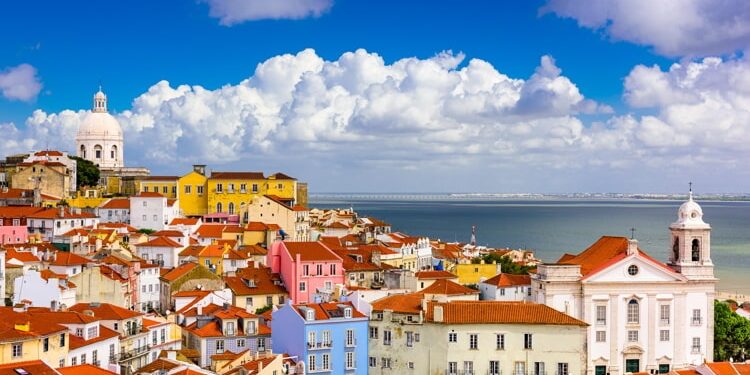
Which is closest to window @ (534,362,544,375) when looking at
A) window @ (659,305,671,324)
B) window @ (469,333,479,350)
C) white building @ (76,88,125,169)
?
window @ (469,333,479,350)

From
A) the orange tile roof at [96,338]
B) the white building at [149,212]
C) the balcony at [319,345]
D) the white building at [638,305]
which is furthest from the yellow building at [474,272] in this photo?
the orange tile roof at [96,338]

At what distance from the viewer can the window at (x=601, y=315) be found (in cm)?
4497

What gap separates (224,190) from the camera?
3132 inches

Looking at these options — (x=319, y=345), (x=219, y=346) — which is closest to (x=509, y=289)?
(x=319, y=345)

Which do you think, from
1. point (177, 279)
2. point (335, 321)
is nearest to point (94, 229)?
point (177, 279)

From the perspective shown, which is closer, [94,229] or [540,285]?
[540,285]

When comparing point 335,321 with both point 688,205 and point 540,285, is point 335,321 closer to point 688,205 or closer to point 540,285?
point 540,285

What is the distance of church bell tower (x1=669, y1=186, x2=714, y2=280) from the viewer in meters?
46.1

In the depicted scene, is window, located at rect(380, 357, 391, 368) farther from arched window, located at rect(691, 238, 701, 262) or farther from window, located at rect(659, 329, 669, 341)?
arched window, located at rect(691, 238, 701, 262)

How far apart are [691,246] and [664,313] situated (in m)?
3.95

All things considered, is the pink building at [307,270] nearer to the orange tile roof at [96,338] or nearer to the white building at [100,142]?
the orange tile roof at [96,338]

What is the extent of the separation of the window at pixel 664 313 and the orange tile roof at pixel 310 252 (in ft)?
59.7

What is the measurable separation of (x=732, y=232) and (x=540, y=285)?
454 feet

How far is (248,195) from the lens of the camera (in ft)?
261
